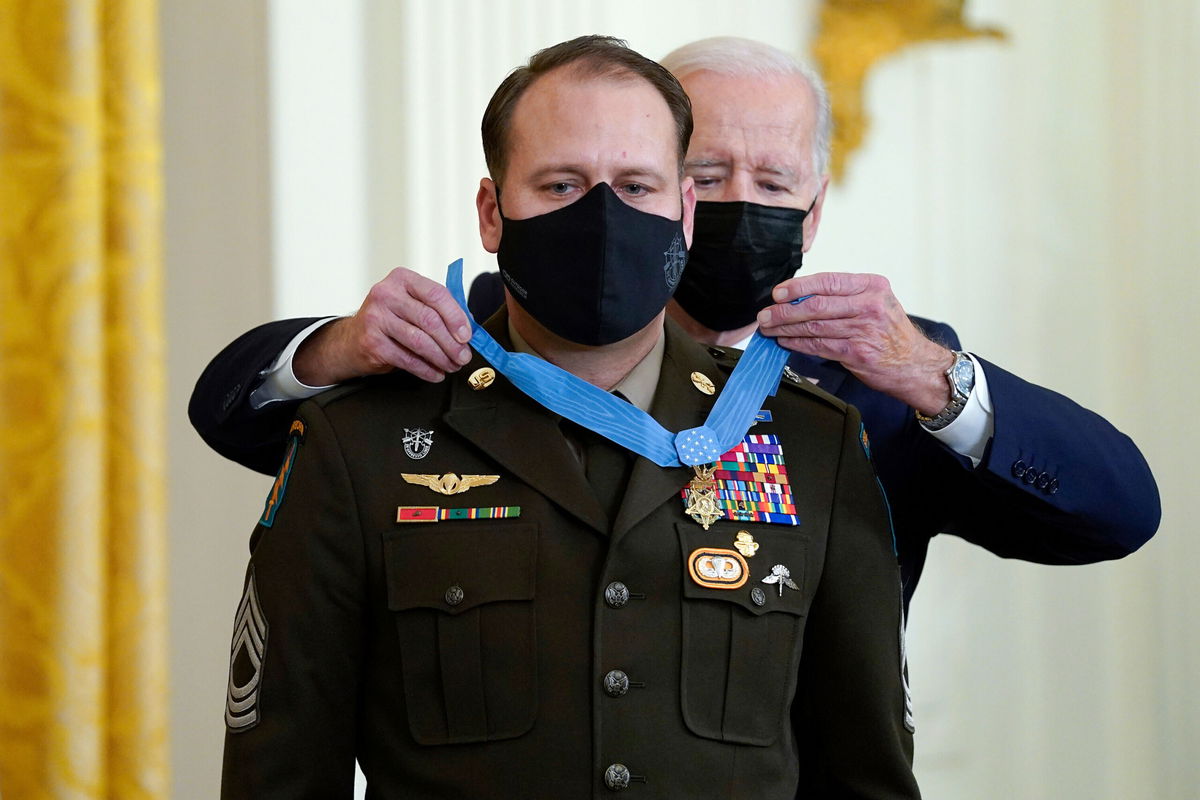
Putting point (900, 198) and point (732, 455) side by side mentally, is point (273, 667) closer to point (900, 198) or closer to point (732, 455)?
point (732, 455)

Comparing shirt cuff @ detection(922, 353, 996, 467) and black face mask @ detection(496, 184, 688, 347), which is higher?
black face mask @ detection(496, 184, 688, 347)

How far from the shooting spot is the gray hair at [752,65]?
8.13 ft

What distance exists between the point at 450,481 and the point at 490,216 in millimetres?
410

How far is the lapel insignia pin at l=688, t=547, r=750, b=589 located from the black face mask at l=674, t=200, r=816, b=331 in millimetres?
588

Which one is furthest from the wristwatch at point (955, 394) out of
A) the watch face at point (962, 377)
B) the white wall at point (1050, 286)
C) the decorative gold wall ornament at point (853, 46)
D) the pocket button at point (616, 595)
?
the decorative gold wall ornament at point (853, 46)

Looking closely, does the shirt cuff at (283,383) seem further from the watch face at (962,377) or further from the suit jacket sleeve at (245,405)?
the watch face at (962,377)

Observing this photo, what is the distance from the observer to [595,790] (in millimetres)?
1736

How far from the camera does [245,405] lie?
2.14 meters

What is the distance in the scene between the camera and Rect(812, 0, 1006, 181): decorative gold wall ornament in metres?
3.97

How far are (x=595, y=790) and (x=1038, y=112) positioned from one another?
3.10m

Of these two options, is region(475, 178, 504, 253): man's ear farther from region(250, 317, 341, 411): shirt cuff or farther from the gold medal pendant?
the gold medal pendant

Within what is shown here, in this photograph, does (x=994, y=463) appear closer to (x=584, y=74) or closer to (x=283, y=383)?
(x=584, y=74)

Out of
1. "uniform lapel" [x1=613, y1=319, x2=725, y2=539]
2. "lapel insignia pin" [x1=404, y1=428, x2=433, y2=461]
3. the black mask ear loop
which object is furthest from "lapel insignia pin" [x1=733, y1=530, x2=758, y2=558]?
the black mask ear loop

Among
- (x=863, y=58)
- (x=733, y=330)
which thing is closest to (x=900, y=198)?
(x=863, y=58)
